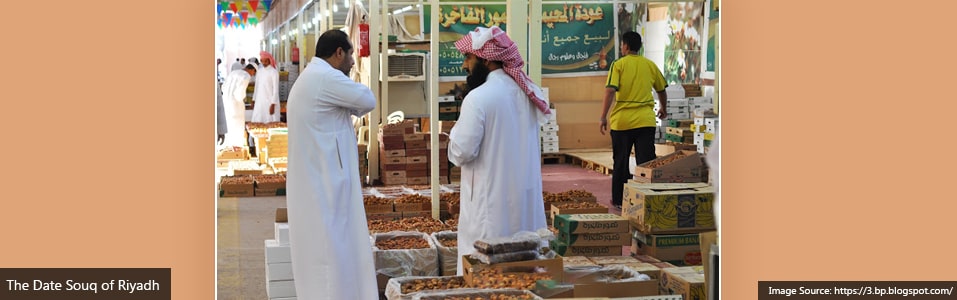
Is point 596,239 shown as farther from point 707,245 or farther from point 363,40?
point 363,40

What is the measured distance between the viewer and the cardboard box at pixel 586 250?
5.51 meters

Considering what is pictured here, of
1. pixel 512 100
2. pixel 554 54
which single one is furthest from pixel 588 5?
pixel 512 100

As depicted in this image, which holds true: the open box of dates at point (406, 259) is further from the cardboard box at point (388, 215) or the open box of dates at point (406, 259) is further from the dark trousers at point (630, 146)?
the dark trousers at point (630, 146)

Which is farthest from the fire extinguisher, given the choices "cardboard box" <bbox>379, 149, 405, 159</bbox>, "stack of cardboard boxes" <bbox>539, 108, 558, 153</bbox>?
"stack of cardboard boxes" <bbox>539, 108, 558, 153</bbox>

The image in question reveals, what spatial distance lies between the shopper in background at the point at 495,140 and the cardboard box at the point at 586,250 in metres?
0.49

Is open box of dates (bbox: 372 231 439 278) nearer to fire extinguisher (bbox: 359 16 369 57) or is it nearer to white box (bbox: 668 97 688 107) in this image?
fire extinguisher (bbox: 359 16 369 57)

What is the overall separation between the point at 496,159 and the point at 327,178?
763mm

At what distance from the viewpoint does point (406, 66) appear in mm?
12297

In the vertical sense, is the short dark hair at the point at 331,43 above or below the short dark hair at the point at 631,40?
below

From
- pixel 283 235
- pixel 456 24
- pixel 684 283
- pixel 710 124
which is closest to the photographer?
pixel 684 283

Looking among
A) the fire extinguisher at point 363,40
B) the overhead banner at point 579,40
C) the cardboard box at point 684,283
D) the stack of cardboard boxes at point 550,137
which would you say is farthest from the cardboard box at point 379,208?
the overhead banner at point 579,40

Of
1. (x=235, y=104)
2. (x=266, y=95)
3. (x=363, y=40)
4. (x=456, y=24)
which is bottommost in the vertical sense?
(x=235, y=104)

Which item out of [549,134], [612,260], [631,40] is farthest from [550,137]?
[612,260]

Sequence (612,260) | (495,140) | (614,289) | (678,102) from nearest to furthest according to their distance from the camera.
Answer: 1. (614,289)
2. (495,140)
3. (612,260)
4. (678,102)
